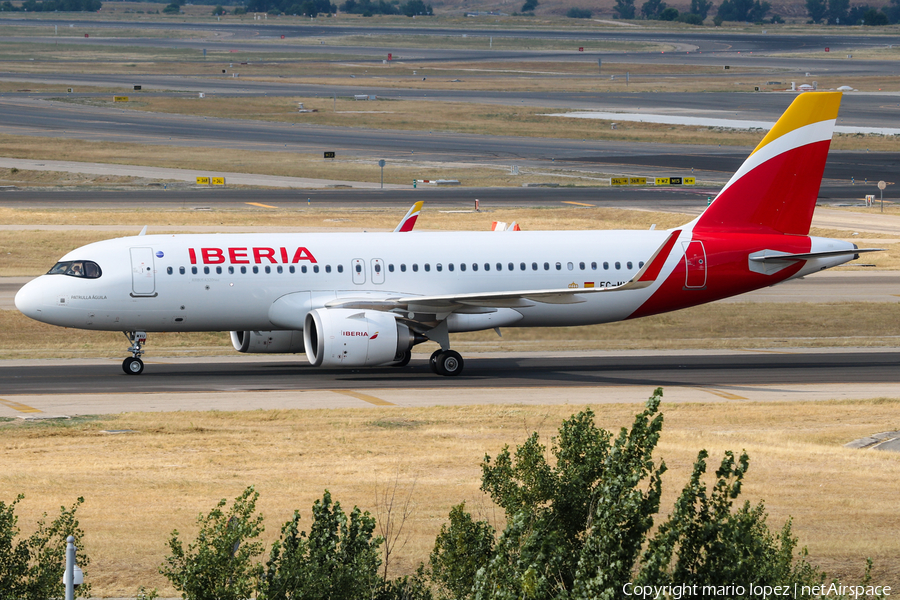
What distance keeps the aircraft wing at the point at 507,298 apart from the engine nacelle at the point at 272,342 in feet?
7.75

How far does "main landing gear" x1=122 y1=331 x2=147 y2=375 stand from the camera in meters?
40.3

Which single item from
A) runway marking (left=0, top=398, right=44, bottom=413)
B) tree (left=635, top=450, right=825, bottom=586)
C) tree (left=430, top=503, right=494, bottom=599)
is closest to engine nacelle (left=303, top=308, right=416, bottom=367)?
runway marking (left=0, top=398, right=44, bottom=413)

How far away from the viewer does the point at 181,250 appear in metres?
40.1

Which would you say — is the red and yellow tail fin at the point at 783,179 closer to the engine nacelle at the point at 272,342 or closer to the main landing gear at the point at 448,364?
the main landing gear at the point at 448,364

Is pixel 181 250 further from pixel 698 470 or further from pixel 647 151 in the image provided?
pixel 647 151

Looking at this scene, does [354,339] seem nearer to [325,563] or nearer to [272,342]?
[272,342]

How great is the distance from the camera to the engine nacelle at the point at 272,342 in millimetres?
41719

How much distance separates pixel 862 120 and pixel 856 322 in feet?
299

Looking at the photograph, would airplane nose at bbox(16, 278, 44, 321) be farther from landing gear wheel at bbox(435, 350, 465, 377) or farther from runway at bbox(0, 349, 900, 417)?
landing gear wheel at bbox(435, 350, 465, 377)

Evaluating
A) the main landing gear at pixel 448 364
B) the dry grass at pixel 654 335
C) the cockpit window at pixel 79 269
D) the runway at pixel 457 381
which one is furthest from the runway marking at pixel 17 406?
the main landing gear at pixel 448 364

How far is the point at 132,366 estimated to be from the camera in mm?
40375

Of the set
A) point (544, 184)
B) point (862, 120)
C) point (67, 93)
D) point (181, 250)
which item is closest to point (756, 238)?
point (181, 250)

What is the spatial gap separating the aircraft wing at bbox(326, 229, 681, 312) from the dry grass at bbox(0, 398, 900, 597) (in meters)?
A: 5.35

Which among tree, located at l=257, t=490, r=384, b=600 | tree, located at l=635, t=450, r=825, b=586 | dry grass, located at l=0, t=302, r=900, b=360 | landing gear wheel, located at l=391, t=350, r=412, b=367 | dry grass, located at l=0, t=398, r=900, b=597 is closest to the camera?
tree, located at l=635, t=450, r=825, b=586
